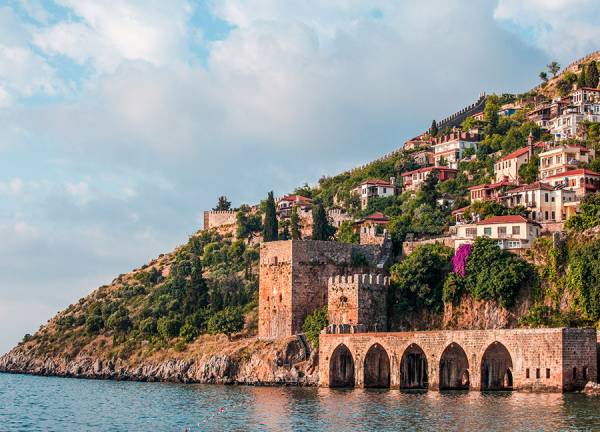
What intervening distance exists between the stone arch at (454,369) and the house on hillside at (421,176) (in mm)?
45497

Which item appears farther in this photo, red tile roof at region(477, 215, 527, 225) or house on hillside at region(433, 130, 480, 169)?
house on hillside at region(433, 130, 480, 169)

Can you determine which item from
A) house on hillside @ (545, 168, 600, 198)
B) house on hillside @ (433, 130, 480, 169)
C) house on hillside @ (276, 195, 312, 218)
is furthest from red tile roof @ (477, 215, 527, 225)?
house on hillside @ (276, 195, 312, 218)

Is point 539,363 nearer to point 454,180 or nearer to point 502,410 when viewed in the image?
point 502,410

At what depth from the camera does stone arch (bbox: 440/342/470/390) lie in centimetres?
6112

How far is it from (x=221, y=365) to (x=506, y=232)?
23.3m

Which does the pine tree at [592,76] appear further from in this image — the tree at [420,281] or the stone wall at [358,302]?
the stone wall at [358,302]

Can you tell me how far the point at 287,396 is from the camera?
60.9m

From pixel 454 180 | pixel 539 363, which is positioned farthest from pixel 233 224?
pixel 539 363

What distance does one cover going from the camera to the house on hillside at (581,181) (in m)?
85.6

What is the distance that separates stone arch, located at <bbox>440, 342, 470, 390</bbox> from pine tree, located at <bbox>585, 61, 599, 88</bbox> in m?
67.3

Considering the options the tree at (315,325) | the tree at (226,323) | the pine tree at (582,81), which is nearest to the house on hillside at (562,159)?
the pine tree at (582,81)

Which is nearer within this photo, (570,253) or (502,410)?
(502,410)

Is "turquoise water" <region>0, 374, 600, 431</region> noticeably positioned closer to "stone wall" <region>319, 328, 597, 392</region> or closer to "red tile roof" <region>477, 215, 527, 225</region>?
"stone wall" <region>319, 328, 597, 392</region>

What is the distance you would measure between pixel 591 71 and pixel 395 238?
51.6 m
